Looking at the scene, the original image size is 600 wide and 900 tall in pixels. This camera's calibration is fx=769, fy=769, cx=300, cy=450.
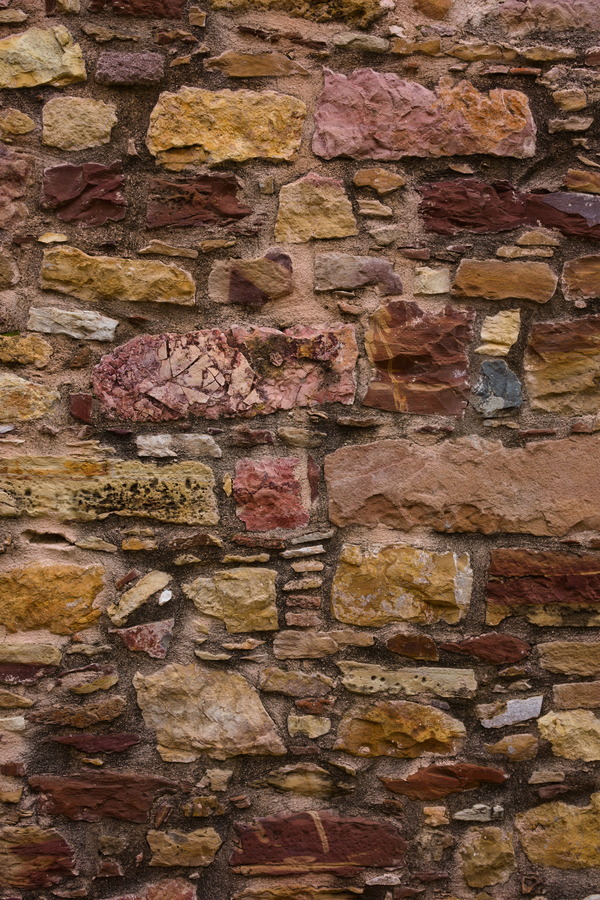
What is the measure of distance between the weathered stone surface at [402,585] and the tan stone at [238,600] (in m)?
0.16

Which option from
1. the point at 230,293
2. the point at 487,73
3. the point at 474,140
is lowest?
the point at 230,293

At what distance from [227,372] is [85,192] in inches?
21.0

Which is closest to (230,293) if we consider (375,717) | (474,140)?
(474,140)

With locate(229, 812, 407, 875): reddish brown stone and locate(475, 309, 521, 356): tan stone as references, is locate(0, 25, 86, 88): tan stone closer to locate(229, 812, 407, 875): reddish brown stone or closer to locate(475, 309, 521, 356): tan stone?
locate(475, 309, 521, 356): tan stone

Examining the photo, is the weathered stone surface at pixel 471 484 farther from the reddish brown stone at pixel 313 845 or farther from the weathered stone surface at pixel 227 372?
the reddish brown stone at pixel 313 845

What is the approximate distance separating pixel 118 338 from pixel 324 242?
0.54 meters

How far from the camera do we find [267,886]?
5.91 feet

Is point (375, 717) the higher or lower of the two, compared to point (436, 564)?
lower

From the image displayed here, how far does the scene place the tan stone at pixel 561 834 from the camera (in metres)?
1.82

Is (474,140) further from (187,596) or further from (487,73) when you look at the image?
(187,596)

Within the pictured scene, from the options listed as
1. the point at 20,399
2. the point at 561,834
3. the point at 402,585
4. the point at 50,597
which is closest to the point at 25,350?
the point at 20,399

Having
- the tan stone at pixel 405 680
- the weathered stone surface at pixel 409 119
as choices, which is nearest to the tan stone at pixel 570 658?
the tan stone at pixel 405 680

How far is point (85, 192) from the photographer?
1796 millimetres

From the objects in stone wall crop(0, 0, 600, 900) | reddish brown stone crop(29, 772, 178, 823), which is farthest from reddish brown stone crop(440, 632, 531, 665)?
reddish brown stone crop(29, 772, 178, 823)
